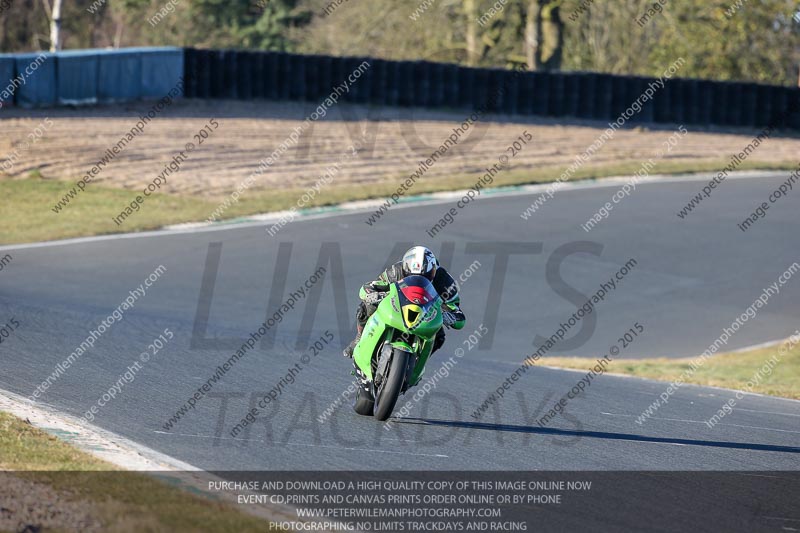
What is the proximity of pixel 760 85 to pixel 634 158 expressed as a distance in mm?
6385

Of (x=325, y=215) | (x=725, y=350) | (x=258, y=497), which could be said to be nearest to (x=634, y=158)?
(x=325, y=215)

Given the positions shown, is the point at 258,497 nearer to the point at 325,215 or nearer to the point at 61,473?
the point at 61,473

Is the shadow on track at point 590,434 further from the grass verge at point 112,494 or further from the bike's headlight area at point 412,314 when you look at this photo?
the grass verge at point 112,494

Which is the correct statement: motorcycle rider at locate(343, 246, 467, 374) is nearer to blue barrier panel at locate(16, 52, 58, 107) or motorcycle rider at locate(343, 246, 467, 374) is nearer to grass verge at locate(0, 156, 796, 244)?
grass verge at locate(0, 156, 796, 244)

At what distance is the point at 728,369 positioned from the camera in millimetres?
15367

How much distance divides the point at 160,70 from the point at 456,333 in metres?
17.4

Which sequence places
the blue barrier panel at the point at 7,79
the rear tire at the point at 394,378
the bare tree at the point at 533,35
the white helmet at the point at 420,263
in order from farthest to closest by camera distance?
Answer: the bare tree at the point at 533,35
the blue barrier panel at the point at 7,79
the white helmet at the point at 420,263
the rear tire at the point at 394,378

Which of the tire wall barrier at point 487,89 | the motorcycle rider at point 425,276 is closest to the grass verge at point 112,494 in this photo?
the motorcycle rider at point 425,276

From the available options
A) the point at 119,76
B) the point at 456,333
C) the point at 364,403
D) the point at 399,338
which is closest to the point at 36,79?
the point at 119,76

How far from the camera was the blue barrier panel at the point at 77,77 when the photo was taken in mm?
28375

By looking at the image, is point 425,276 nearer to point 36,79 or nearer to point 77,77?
point 36,79

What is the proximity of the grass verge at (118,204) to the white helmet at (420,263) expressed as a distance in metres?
13.2

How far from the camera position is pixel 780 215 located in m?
26.0

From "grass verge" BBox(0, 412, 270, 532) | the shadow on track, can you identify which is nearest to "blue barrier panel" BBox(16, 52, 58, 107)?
the shadow on track
